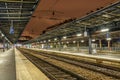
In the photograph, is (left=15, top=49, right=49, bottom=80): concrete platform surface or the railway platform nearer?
the railway platform

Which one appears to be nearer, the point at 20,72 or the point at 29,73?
the point at 29,73

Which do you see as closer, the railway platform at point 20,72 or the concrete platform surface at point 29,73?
the railway platform at point 20,72

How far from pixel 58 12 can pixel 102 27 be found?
9.62 metres

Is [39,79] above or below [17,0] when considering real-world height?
below

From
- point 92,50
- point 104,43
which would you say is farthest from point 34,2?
point 104,43

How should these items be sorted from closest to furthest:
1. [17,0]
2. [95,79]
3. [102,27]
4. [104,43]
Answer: [95,79] → [17,0] → [102,27] → [104,43]

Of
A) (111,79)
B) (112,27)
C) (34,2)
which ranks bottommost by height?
(111,79)

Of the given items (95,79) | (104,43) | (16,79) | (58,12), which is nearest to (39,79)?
(16,79)

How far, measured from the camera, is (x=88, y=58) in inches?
896

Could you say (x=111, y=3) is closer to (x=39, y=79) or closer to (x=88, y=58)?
(x=39, y=79)

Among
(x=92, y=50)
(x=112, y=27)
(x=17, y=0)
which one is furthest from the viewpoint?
(x=92, y=50)

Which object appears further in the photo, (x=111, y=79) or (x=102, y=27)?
(x=102, y=27)

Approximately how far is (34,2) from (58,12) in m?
2.48

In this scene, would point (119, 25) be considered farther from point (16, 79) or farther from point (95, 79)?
point (16, 79)
